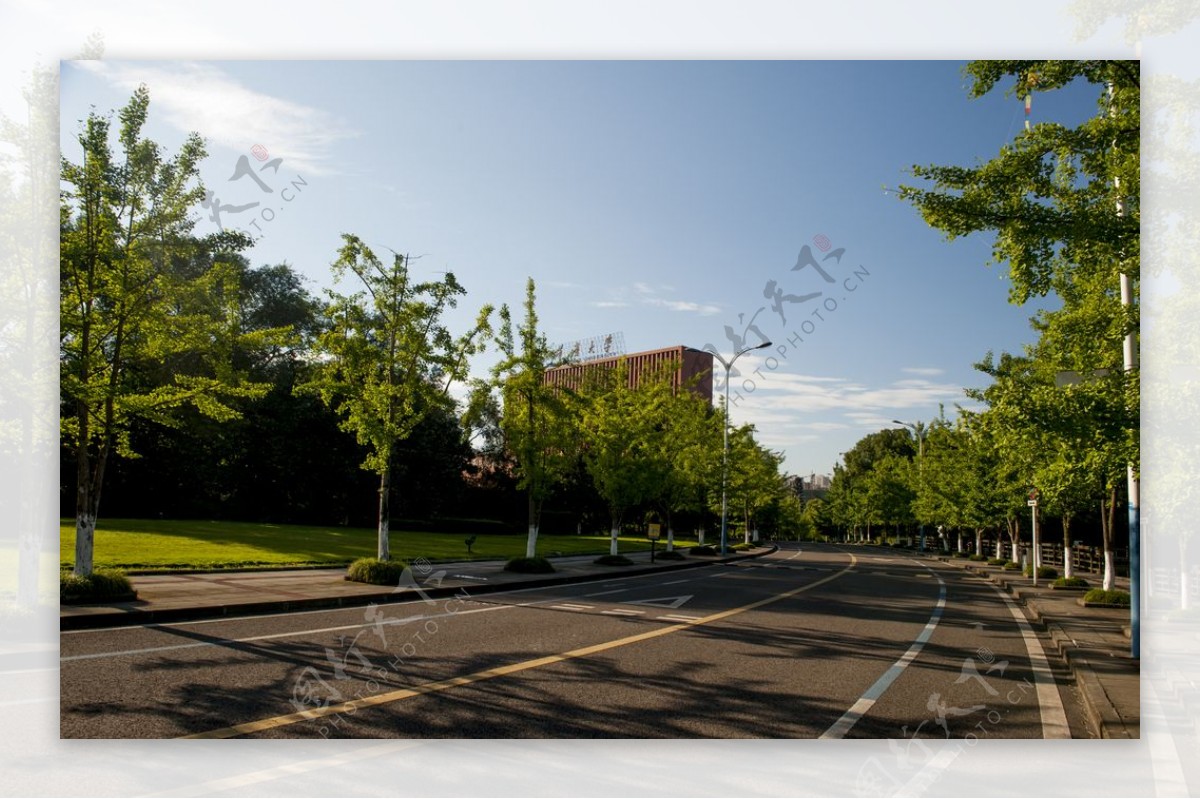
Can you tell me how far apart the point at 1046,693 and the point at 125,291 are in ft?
44.1

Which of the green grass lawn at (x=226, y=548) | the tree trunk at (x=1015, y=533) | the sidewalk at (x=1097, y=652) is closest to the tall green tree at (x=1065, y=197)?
the sidewalk at (x=1097, y=652)

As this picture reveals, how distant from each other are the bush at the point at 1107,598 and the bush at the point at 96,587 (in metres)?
18.7

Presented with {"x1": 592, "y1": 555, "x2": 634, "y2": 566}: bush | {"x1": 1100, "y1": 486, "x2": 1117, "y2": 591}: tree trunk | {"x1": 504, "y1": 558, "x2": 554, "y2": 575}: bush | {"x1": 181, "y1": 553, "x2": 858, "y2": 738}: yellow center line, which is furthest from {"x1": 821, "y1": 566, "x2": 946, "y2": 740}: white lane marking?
{"x1": 592, "y1": 555, "x2": 634, "y2": 566}: bush

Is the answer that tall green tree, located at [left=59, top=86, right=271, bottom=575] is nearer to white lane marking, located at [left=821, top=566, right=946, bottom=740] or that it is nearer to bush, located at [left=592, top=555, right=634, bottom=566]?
white lane marking, located at [left=821, top=566, right=946, bottom=740]

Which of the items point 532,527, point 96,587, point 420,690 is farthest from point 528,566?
point 420,690

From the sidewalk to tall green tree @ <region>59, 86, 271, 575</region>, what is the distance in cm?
1247

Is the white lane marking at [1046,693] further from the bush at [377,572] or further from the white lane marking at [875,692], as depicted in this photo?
the bush at [377,572]

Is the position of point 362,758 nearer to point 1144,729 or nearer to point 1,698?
point 1,698

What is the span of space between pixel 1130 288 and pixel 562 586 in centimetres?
1347

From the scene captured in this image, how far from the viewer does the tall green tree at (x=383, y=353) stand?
1772 centimetres

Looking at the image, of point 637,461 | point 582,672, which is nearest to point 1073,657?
point 582,672

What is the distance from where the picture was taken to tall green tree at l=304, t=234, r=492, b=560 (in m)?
17.7
